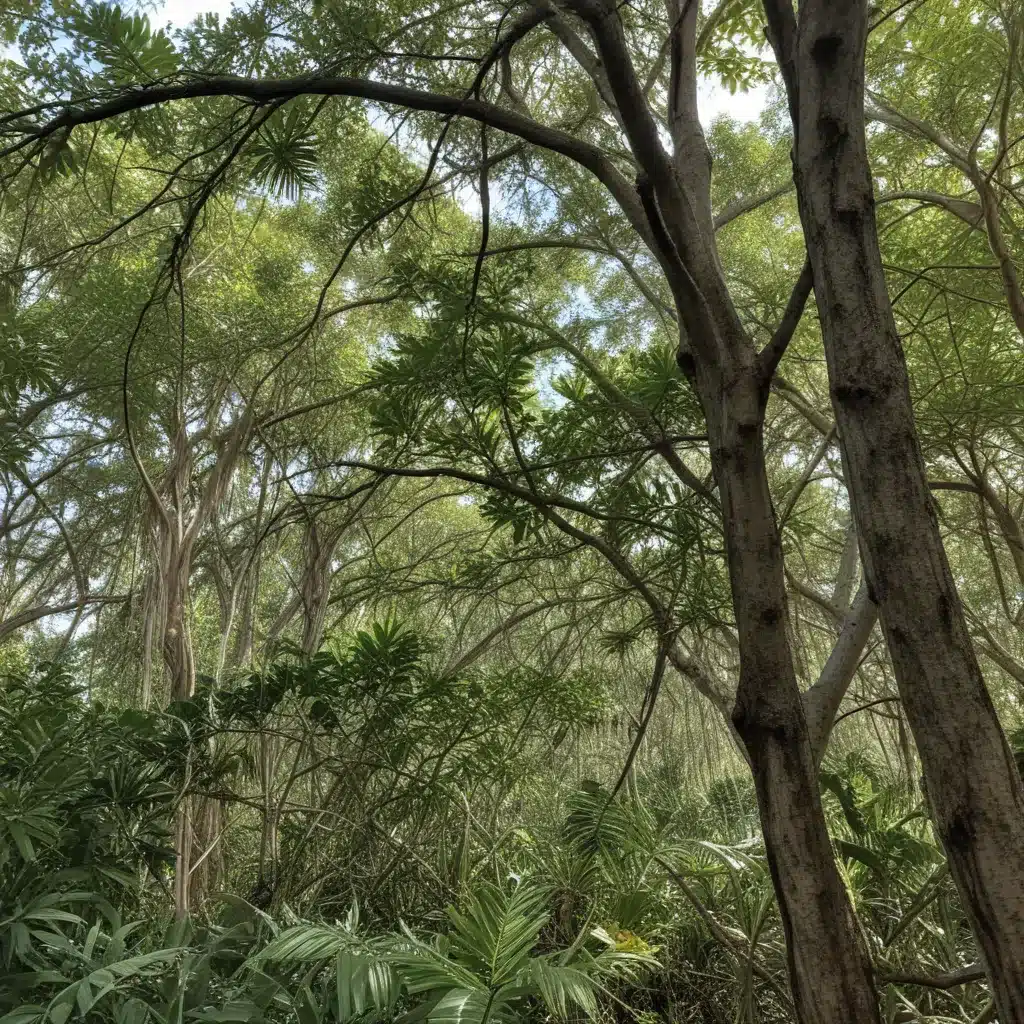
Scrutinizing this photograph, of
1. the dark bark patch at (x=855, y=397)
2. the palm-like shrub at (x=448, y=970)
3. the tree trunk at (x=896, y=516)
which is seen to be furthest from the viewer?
the palm-like shrub at (x=448, y=970)

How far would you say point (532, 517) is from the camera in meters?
1.46

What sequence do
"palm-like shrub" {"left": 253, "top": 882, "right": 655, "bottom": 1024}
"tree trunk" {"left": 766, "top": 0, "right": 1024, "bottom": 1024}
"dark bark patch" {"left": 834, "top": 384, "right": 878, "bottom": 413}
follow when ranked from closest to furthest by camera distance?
"tree trunk" {"left": 766, "top": 0, "right": 1024, "bottom": 1024} → "dark bark patch" {"left": 834, "top": 384, "right": 878, "bottom": 413} → "palm-like shrub" {"left": 253, "top": 882, "right": 655, "bottom": 1024}

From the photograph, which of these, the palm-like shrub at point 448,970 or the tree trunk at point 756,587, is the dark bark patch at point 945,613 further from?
the palm-like shrub at point 448,970

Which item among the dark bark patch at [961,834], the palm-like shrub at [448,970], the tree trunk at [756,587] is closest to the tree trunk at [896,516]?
the dark bark patch at [961,834]

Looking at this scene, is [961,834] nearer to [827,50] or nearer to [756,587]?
[756,587]

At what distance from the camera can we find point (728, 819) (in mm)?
2629

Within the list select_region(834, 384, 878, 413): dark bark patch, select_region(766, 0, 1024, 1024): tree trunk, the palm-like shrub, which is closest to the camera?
select_region(766, 0, 1024, 1024): tree trunk

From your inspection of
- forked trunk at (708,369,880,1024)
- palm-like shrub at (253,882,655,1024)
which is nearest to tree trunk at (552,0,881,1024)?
forked trunk at (708,369,880,1024)

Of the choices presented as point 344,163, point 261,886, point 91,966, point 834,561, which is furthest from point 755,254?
point 91,966

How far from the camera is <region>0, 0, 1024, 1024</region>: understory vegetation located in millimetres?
674

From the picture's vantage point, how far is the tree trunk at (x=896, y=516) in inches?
19.4

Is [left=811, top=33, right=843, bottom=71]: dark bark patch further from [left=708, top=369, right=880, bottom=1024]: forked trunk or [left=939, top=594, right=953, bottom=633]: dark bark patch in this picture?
[left=939, top=594, right=953, bottom=633]: dark bark patch

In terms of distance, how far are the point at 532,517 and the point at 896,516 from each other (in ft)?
3.08

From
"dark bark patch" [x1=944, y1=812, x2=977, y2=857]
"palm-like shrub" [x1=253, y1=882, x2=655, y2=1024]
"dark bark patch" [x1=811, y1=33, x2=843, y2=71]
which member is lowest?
"palm-like shrub" [x1=253, y1=882, x2=655, y2=1024]
